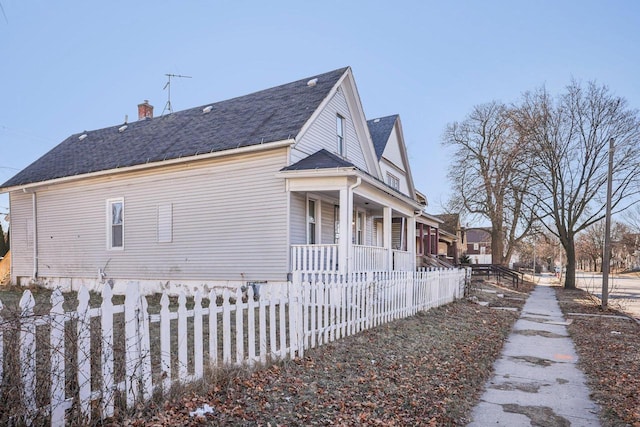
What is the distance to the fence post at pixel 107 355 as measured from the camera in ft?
11.7

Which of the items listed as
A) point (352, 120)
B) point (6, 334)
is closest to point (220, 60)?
point (352, 120)

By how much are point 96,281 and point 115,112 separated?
22.1 meters

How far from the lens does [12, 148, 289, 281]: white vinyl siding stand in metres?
12.2

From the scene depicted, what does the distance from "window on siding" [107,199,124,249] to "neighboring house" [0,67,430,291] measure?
0.13 feet

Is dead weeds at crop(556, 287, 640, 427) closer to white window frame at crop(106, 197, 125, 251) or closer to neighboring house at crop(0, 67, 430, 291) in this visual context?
neighboring house at crop(0, 67, 430, 291)

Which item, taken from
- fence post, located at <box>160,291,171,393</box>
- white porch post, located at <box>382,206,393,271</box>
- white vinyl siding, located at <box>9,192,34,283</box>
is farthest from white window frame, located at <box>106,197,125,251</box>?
fence post, located at <box>160,291,171,393</box>

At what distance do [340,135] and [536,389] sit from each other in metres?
11.0

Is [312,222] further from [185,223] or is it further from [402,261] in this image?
[402,261]

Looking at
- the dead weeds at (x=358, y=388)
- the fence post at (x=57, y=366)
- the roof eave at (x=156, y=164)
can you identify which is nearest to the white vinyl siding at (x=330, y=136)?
the roof eave at (x=156, y=164)

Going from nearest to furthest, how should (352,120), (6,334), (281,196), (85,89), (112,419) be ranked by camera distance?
1. (6,334)
2. (112,419)
3. (281,196)
4. (352,120)
5. (85,89)

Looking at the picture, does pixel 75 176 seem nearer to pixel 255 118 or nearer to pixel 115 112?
pixel 255 118

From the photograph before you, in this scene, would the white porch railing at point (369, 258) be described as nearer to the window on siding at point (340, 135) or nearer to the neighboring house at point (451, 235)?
the window on siding at point (340, 135)

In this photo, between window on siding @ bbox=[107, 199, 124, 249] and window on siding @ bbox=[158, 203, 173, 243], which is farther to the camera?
window on siding @ bbox=[107, 199, 124, 249]

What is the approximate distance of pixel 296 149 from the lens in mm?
12258
